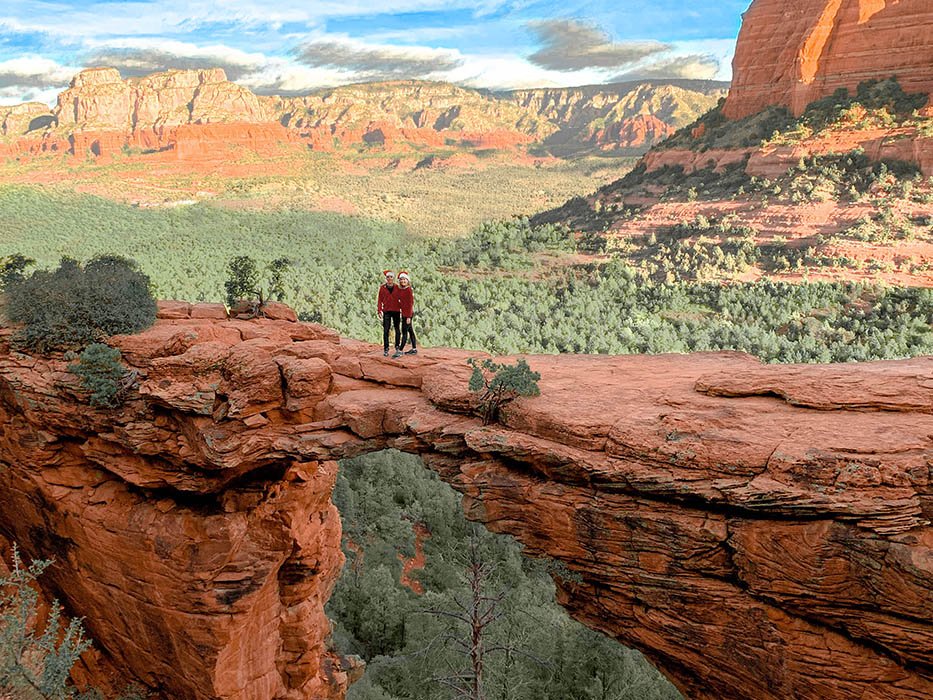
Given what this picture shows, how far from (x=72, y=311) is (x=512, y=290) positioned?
33.3 meters

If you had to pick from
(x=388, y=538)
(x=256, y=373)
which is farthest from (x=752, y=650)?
(x=388, y=538)

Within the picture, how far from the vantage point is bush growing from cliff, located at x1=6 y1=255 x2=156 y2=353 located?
11.0 metres

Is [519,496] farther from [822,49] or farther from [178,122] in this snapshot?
[178,122]

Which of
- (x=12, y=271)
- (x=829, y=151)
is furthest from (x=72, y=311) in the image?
(x=829, y=151)

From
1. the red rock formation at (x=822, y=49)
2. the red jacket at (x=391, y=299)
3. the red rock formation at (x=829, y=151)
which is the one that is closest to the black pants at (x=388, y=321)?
the red jacket at (x=391, y=299)

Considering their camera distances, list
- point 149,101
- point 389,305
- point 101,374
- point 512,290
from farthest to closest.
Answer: point 149,101
point 512,290
point 389,305
point 101,374

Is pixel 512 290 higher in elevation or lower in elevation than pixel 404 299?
lower

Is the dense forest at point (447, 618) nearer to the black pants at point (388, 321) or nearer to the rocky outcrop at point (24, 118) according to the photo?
the black pants at point (388, 321)

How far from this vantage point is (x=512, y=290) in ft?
140

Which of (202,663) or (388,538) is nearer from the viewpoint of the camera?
(202,663)

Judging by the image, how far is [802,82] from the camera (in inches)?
2119

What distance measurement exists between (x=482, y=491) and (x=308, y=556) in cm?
562

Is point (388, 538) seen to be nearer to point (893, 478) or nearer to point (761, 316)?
point (893, 478)

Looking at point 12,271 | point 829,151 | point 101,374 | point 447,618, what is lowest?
point 447,618
